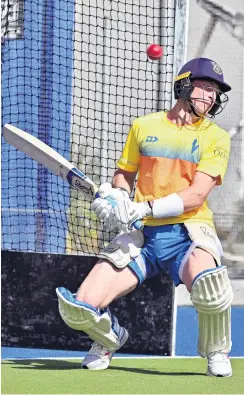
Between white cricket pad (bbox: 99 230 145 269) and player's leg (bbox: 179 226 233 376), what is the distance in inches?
8.5

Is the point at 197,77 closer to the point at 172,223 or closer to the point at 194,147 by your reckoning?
the point at 194,147

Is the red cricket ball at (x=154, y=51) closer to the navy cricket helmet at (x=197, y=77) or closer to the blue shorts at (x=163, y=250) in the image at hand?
the navy cricket helmet at (x=197, y=77)

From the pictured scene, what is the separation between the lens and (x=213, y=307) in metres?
3.84

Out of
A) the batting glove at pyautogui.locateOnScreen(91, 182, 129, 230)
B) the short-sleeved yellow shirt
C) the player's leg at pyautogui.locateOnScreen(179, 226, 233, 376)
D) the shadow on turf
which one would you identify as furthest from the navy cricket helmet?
the shadow on turf

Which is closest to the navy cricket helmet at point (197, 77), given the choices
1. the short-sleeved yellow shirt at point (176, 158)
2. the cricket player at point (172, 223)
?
the cricket player at point (172, 223)

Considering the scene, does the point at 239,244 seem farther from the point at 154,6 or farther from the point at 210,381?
the point at 210,381

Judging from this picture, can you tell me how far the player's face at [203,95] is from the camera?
413 cm

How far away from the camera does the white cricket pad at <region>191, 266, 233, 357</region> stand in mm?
3799

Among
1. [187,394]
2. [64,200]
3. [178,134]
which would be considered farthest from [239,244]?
[187,394]

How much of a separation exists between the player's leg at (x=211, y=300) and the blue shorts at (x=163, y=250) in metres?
0.08

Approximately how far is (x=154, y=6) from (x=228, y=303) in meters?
2.55

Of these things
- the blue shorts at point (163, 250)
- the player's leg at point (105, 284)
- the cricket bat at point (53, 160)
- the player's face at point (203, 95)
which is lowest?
the player's leg at point (105, 284)

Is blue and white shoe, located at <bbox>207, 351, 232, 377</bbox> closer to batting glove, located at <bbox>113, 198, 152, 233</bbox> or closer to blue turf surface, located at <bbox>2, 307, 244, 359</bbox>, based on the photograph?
batting glove, located at <bbox>113, 198, 152, 233</bbox>

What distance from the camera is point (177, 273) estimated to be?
4.01 meters
